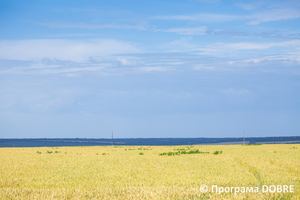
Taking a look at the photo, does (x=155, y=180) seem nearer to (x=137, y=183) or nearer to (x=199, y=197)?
(x=137, y=183)

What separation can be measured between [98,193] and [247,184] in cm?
718

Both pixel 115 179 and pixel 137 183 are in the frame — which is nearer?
pixel 137 183

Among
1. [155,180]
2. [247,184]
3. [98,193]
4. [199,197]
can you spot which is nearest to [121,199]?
[98,193]

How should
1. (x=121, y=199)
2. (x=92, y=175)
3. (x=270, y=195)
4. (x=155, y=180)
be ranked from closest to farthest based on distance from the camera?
(x=121, y=199)
(x=270, y=195)
(x=155, y=180)
(x=92, y=175)

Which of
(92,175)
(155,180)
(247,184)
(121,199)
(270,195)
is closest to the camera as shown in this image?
(121,199)

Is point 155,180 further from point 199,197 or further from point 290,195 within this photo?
point 290,195

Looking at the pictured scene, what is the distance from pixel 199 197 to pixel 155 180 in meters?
5.19

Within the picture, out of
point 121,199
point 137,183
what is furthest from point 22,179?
point 121,199

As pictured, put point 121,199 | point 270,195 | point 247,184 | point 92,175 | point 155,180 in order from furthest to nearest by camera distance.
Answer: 1. point 92,175
2. point 155,180
3. point 247,184
4. point 270,195
5. point 121,199

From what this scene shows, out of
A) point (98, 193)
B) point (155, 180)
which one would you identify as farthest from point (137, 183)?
point (98, 193)

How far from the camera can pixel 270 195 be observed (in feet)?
37.9

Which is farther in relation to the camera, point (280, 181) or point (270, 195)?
point (280, 181)

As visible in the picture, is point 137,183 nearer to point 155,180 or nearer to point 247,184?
point 155,180

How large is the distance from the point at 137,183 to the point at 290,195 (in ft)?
22.4
